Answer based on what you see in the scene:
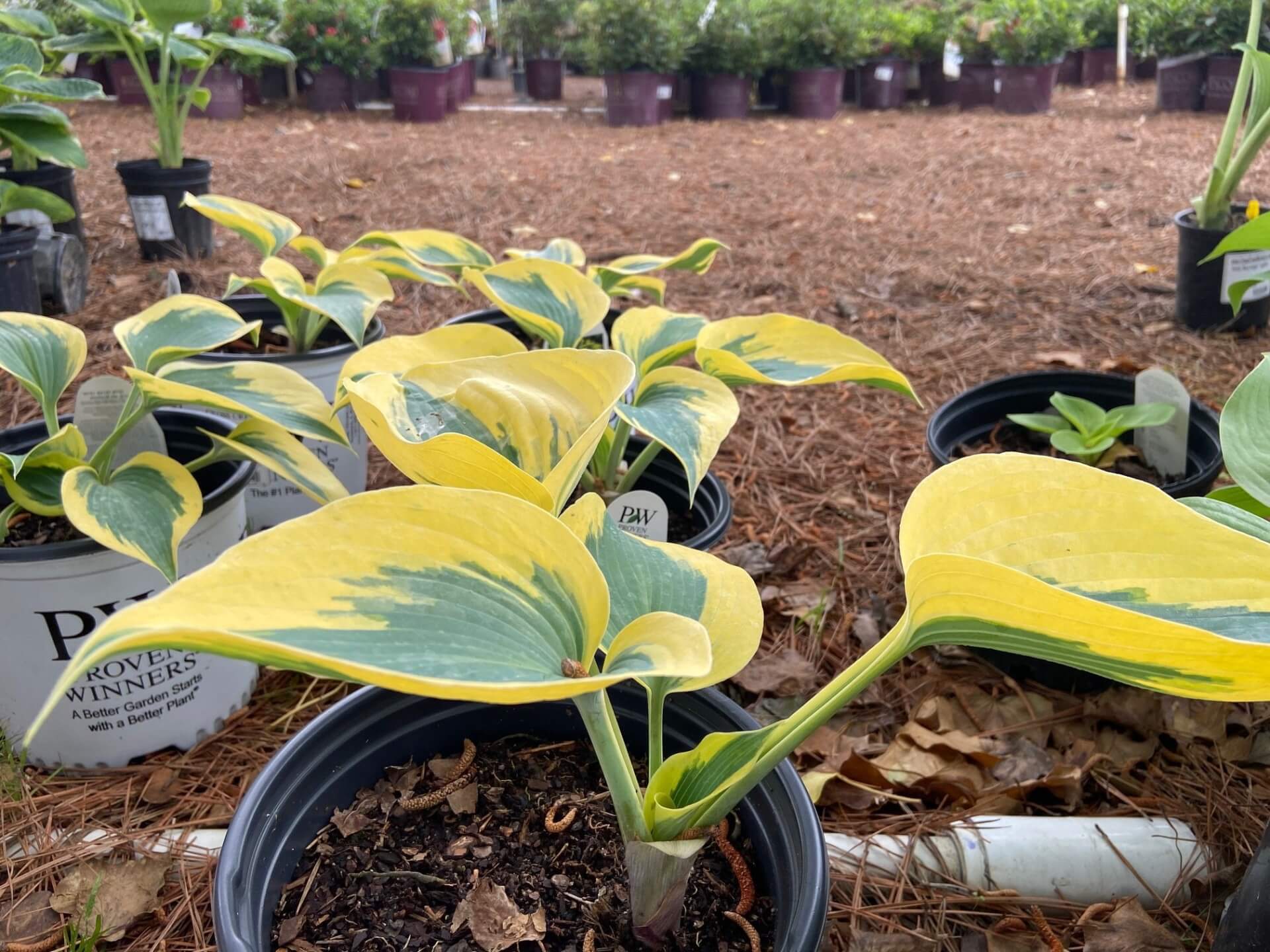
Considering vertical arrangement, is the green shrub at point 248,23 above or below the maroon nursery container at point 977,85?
above

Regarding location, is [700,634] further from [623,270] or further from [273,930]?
[623,270]

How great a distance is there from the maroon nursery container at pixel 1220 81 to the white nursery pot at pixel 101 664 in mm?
6064

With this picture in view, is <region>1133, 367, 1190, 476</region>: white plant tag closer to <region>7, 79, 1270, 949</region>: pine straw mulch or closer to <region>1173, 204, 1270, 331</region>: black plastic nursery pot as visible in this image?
<region>7, 79, 1270, 949</region>: pine straw mulch

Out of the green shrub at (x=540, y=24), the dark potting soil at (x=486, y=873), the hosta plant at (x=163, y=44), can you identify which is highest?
the green shrub at (x=540, y=24)

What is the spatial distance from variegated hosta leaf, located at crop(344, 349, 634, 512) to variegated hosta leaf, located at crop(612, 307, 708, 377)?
353 mm

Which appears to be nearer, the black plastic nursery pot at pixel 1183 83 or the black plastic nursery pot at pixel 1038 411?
the black plastic nursery pot at pixel 1038 411

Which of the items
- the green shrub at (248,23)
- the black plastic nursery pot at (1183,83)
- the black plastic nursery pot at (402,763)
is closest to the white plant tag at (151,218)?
the black plastic nursery pot at (402,763)

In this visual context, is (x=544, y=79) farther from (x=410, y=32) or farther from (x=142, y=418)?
(x=142, y=418)

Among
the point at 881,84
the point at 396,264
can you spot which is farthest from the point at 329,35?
the point at 396,264

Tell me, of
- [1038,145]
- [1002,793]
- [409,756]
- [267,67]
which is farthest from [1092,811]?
[267,67]

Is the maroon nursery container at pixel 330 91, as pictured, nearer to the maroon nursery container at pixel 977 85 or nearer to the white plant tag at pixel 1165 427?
the maroon nursery container at pixel 977 85

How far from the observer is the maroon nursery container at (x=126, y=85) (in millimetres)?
5578

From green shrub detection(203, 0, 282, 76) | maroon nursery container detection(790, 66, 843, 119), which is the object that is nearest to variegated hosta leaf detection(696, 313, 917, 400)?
green shrub detection(203, 0, 282, 76)

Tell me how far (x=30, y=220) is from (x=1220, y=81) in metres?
5.91
